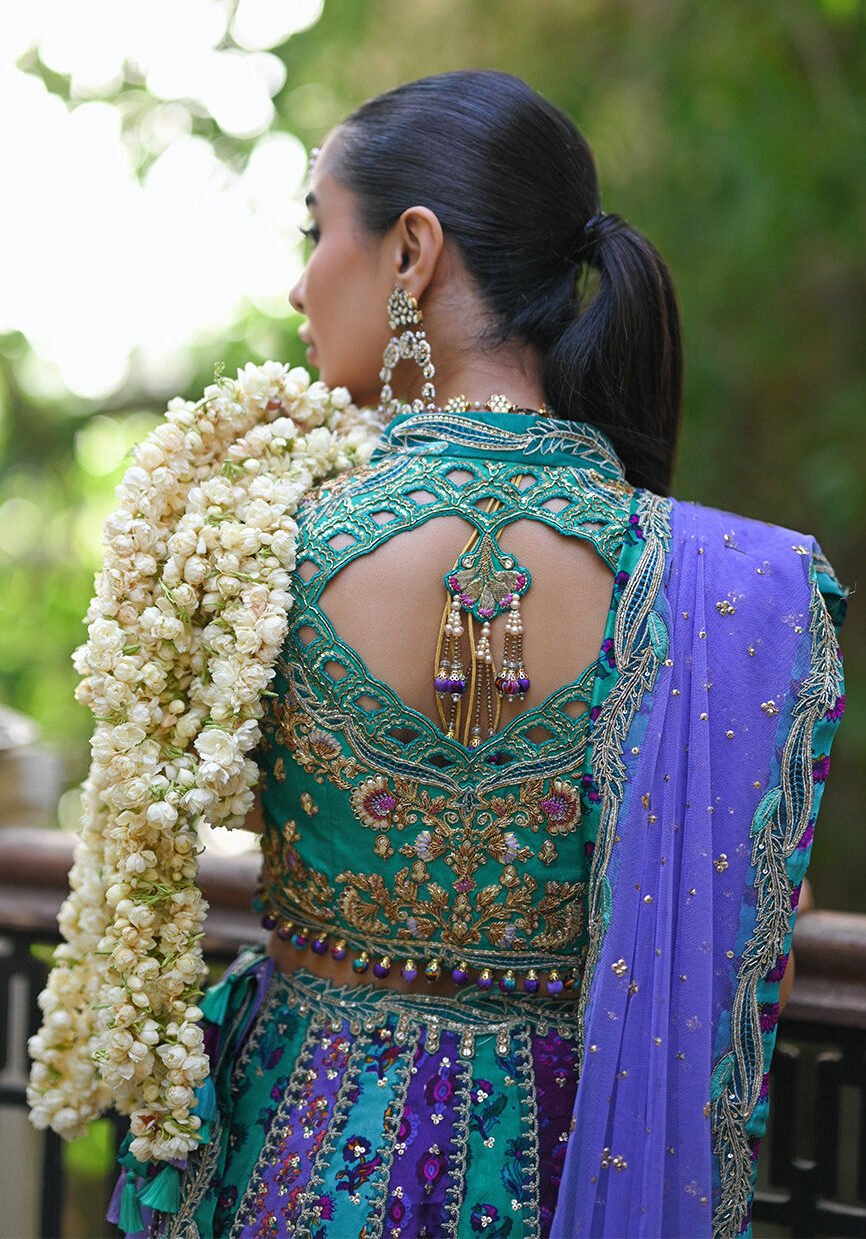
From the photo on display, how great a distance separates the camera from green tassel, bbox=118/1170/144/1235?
4.49 feet

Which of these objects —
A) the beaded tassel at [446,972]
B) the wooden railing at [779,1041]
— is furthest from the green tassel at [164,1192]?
the wooden railing at [779,1041]

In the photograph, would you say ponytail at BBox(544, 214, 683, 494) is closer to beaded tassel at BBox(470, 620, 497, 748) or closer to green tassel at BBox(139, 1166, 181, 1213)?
beaded tassel at BBox(470, 620, 497, 748)

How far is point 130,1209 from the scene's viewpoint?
137 cm

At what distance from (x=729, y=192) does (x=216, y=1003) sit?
100 inches

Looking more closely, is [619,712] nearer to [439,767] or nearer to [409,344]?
[439,767]

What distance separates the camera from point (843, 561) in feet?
12.8

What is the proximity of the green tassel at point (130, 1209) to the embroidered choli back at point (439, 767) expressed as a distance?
34 centimetres

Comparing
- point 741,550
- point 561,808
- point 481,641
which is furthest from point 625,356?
point 561,808

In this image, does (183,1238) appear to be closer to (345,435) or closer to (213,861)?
(213,861)

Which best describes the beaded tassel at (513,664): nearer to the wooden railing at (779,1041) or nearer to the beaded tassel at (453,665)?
the beaded tassel at (453,665)

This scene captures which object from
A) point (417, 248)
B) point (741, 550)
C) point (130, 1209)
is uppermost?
point (417, 248)

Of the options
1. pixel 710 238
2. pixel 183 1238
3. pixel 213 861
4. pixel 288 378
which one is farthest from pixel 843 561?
pixel 183 1238

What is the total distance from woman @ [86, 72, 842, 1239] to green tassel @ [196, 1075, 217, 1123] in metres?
0.03

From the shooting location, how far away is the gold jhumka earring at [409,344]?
1452mm
